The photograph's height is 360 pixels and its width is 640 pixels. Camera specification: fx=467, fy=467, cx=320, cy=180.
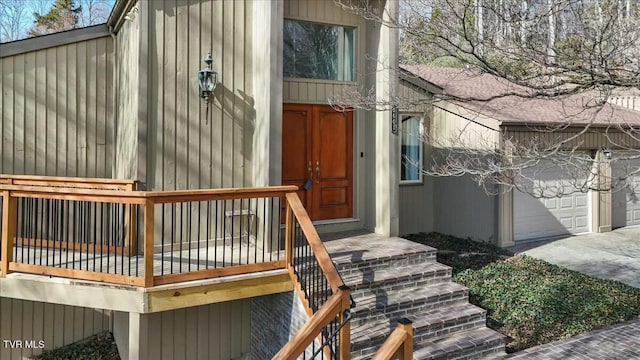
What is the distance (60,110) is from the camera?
270 inches

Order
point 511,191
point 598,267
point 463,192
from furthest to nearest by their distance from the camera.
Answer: point 463,192, point 511,191, point 598,267

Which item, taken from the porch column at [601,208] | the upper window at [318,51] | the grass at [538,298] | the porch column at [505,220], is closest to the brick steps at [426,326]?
the grass at [538,298]

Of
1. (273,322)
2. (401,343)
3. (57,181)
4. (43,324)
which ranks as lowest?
(43,324)

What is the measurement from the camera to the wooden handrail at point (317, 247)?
14.0 ft

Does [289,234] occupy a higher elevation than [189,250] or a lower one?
higher

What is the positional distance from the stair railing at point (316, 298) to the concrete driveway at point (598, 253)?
5.14m

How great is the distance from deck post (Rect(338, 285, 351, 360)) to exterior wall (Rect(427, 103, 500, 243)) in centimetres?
579

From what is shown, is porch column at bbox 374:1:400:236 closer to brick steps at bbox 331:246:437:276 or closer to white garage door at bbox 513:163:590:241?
brick steps at bbox 331:246:437:276

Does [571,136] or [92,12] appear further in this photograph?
[92,12]

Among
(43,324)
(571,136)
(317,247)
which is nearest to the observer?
(317,247)

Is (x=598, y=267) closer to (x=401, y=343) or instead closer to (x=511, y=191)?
(x=511, y=191)

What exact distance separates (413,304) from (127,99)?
179 inches

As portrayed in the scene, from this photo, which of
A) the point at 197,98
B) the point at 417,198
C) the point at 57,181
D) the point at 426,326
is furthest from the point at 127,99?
the point at 417,198

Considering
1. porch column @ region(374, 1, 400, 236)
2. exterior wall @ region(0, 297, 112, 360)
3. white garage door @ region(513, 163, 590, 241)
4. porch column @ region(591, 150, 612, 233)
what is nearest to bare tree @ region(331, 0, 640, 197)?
porch column @ region(374, 1, 400, 236)
